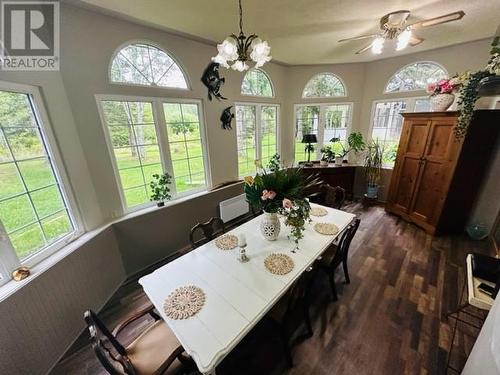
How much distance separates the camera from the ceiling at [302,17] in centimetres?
191

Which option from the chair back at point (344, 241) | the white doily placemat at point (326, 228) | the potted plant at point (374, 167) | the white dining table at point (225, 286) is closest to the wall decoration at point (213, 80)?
the white dining table at point (225, 286)

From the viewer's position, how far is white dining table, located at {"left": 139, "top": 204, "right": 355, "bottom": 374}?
3.53 ft

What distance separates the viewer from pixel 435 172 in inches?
119

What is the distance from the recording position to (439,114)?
2.86m

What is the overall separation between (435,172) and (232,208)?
326 centimetres

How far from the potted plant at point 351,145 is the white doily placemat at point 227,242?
11.5 ft

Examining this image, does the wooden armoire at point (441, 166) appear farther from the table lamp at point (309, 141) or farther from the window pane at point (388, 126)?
the table lamp at point (309, 141)

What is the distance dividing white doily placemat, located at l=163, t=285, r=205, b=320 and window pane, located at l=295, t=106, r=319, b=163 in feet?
13.5

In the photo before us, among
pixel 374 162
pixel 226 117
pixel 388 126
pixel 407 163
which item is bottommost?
pixel 374 162

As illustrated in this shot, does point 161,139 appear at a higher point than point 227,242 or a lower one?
higher

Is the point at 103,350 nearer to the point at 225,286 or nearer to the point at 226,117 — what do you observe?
the point at 225,286

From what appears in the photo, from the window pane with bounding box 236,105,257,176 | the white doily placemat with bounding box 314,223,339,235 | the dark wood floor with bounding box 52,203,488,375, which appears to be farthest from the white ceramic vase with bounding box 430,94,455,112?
the window pane with bounding box 236,105,257,176

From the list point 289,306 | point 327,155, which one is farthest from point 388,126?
point 289,306

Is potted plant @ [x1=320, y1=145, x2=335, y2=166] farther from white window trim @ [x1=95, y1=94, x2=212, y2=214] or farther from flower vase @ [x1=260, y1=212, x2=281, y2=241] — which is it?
flower vase @ [x1=260, y1=212, x2=281, y2=241]
